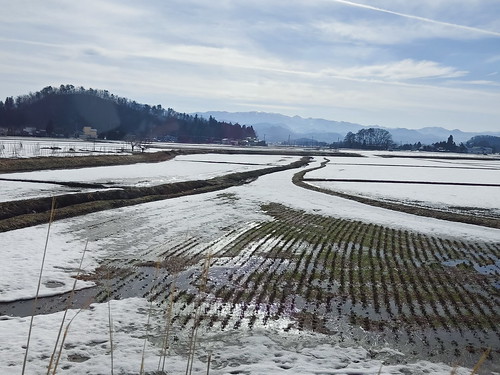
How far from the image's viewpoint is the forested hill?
481ft

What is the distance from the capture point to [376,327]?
9.47 meters

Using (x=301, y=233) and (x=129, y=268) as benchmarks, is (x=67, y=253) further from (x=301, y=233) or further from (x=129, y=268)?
(x=301, y=233)

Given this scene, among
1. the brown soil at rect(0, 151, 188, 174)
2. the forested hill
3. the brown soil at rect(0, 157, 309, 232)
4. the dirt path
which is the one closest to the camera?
the brown soil at rect(0, 157, 309, 232)

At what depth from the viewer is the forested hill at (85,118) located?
147 meters

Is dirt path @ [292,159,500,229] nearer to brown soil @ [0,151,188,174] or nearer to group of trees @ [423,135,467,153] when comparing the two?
brown soil @ [0,151,188,174]

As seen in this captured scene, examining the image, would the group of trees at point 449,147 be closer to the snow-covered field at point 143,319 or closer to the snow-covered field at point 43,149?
the snow-covered field at point 43,149

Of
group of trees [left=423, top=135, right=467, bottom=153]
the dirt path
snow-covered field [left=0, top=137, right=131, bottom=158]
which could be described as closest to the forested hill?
snow-covered field [left=0, top=137, right=131, bottom=158]

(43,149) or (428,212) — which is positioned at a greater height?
(43,149)

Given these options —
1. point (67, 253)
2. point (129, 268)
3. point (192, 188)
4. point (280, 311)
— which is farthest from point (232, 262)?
point (192, 188)

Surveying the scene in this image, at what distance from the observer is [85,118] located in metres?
170

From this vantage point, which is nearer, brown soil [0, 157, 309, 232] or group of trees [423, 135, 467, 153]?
brown soil [0, 157, 309, 232]

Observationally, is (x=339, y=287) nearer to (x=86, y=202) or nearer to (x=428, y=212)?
(x=86, y=202)

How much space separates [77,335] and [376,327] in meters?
6.05

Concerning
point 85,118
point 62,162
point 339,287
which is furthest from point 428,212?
point 85,118
